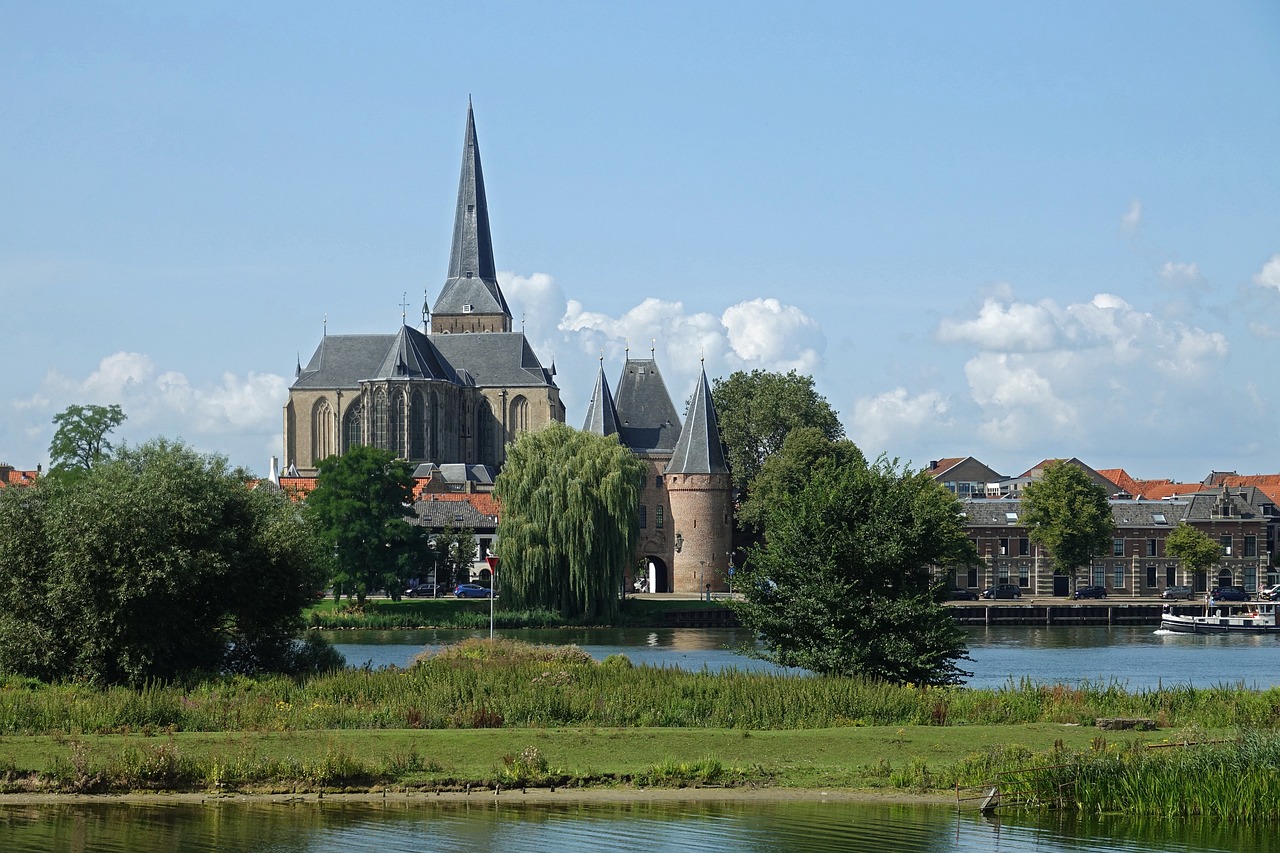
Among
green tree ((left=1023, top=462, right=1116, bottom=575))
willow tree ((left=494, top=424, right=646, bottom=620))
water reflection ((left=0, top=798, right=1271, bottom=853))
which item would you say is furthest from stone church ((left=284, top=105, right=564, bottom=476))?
water reflection ((left=0, top=798, right=1271, bottom=853))

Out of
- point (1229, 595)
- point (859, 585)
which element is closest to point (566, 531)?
point (859, 585)

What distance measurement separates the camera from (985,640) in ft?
220

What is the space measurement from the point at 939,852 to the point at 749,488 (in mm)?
78343

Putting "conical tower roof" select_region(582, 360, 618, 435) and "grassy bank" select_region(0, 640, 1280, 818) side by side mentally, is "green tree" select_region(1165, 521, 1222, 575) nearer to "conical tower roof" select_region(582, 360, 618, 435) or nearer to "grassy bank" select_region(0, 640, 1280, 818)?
"conical tower roof" select_region(582, 360, 618, 435)

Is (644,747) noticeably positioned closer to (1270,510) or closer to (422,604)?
(422,604)

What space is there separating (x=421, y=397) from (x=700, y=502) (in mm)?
36936

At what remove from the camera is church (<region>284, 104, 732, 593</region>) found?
108m

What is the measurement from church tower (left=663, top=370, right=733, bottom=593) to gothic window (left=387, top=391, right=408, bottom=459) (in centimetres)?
3513

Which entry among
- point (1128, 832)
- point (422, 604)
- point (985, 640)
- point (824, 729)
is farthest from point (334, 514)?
point (1128, 832)

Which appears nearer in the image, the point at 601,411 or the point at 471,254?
the point at 601,411

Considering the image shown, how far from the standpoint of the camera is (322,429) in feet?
431

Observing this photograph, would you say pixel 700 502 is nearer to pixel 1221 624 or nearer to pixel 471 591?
pixel 471 591

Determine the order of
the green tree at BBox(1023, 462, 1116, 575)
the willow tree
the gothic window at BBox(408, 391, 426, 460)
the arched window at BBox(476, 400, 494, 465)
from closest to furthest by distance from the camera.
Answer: the willow tree, the green tree at BBox(1023, 462, 1116, 575), the gothic window at BBox(408, 391, 426, 460), the arched window at BBox(476, 400, 494, 465)

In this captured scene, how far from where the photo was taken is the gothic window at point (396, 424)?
407 ft
